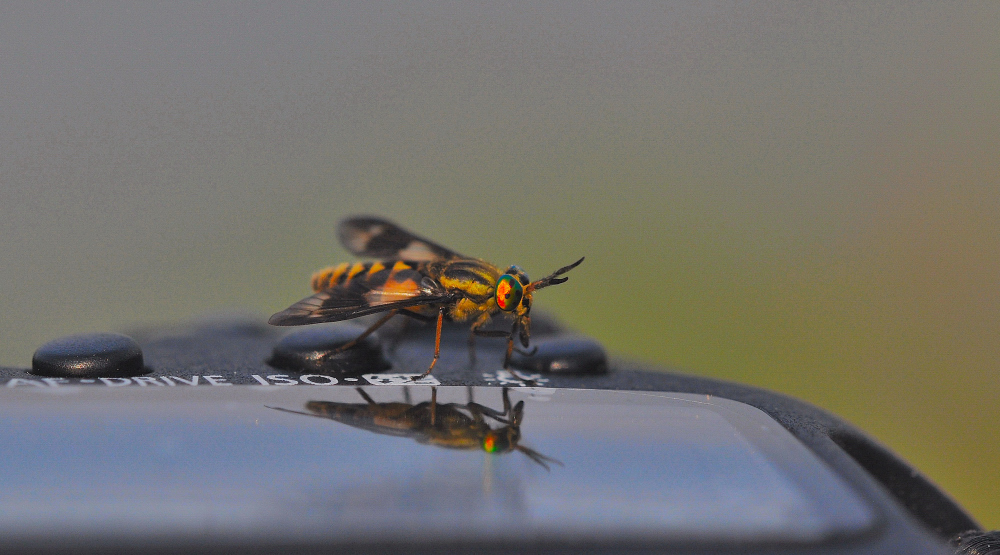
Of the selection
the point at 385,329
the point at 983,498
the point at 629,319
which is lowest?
the point at 983,498

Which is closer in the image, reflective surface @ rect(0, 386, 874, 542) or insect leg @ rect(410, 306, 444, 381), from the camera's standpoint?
reflective surface @ rect(0, 386, 874, 542)

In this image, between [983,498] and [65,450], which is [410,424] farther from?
[983,498]

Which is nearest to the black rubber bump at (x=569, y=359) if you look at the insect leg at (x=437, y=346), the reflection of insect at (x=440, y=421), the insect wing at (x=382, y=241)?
the insect leg at (x=437, y=346)

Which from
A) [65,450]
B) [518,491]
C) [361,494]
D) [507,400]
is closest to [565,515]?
[518,491]

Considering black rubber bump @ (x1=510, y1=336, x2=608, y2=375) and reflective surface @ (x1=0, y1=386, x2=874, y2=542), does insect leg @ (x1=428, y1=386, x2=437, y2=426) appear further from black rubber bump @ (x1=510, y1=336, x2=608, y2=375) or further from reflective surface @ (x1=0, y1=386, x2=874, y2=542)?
black rubber bump @ (x1=510, y1=336, x2=608, y2=375)

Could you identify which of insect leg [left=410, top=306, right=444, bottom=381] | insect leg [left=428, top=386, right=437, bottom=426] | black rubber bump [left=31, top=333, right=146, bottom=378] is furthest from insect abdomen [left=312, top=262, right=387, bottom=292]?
insect leg [left=428, top=386, right=437, bottom=426]

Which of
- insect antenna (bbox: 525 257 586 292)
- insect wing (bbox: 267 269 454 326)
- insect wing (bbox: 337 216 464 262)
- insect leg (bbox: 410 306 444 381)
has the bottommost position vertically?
insect leg (bbox: 410 306 444 381)
